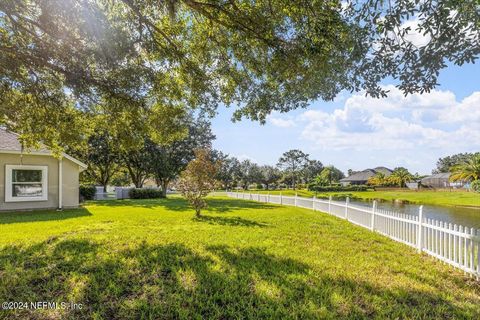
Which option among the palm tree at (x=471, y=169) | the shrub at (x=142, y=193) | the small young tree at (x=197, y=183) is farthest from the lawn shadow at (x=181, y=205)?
the palm tree at (x=471, y=169)

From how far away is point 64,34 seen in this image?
6.18 metres

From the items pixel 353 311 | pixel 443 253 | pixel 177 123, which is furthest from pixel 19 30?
pixel 443 253

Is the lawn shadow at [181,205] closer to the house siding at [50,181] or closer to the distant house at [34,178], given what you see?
the house siding at [50,181]

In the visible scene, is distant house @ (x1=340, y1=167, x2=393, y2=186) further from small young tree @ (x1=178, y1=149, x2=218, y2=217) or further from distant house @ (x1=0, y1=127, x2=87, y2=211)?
distant house @ (x1=0, y1=127, x2=87, y2=211)

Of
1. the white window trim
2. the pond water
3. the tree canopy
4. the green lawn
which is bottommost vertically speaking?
the pond water

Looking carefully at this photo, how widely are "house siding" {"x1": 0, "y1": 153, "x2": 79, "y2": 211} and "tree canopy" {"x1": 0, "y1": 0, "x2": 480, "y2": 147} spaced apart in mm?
5250

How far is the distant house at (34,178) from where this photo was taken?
12.7m

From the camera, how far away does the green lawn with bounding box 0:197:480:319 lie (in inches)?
144

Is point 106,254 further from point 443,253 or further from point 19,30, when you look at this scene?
point 443,253

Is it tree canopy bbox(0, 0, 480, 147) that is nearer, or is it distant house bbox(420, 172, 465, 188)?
tree canopy bbox(0, 0, 480, 147)

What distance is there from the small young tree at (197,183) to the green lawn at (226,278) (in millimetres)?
4183

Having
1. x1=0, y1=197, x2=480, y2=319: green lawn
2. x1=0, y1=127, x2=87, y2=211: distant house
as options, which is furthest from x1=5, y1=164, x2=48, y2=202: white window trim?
x1=0, y1=197, x2=480, y2=319: green lawn

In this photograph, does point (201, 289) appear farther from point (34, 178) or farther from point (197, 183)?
point (34, 178)

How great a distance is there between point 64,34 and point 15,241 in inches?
196
